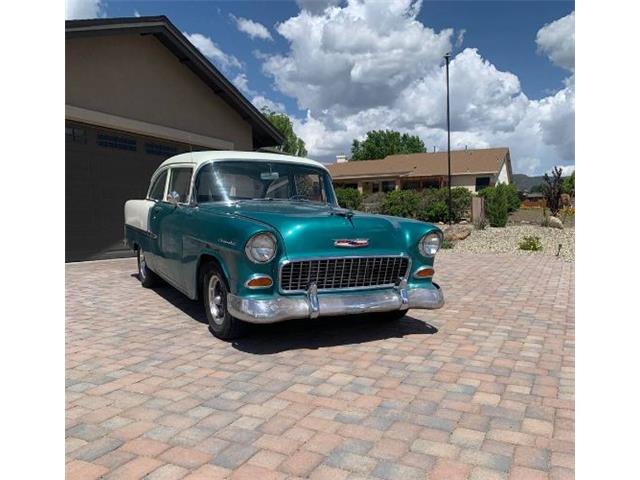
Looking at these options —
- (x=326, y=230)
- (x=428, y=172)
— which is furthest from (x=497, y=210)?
(x=428, y=172)

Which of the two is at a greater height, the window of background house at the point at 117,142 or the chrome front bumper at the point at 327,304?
the window of background house at the point at 117,142

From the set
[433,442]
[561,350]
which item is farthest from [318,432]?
[561,350]

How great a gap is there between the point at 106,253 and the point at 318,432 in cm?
889

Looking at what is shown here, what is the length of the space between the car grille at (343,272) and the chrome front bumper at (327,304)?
92 millimetres

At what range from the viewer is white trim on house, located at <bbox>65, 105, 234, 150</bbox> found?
937 centimetres

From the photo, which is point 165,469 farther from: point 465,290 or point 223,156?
point 465,290

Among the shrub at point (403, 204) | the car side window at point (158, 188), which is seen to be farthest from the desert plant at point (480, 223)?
the car side window at point (158, 188)

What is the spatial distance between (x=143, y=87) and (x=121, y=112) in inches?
38.4

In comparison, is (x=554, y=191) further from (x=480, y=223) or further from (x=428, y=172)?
(x=428, y=172)

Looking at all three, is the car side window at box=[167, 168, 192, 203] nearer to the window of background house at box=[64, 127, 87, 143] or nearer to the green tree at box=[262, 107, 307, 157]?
the window of background house at box=[64, 127, 87, 143]

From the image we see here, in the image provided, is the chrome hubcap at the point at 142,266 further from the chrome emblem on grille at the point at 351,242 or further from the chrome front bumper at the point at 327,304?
the chrome emblem on grille at the point at 351,242

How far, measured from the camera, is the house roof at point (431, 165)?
3847 cm

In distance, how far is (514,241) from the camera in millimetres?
13742

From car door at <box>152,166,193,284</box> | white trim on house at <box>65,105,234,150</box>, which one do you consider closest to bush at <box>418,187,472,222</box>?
white trim on house at <box>65,105,234,150</box>
